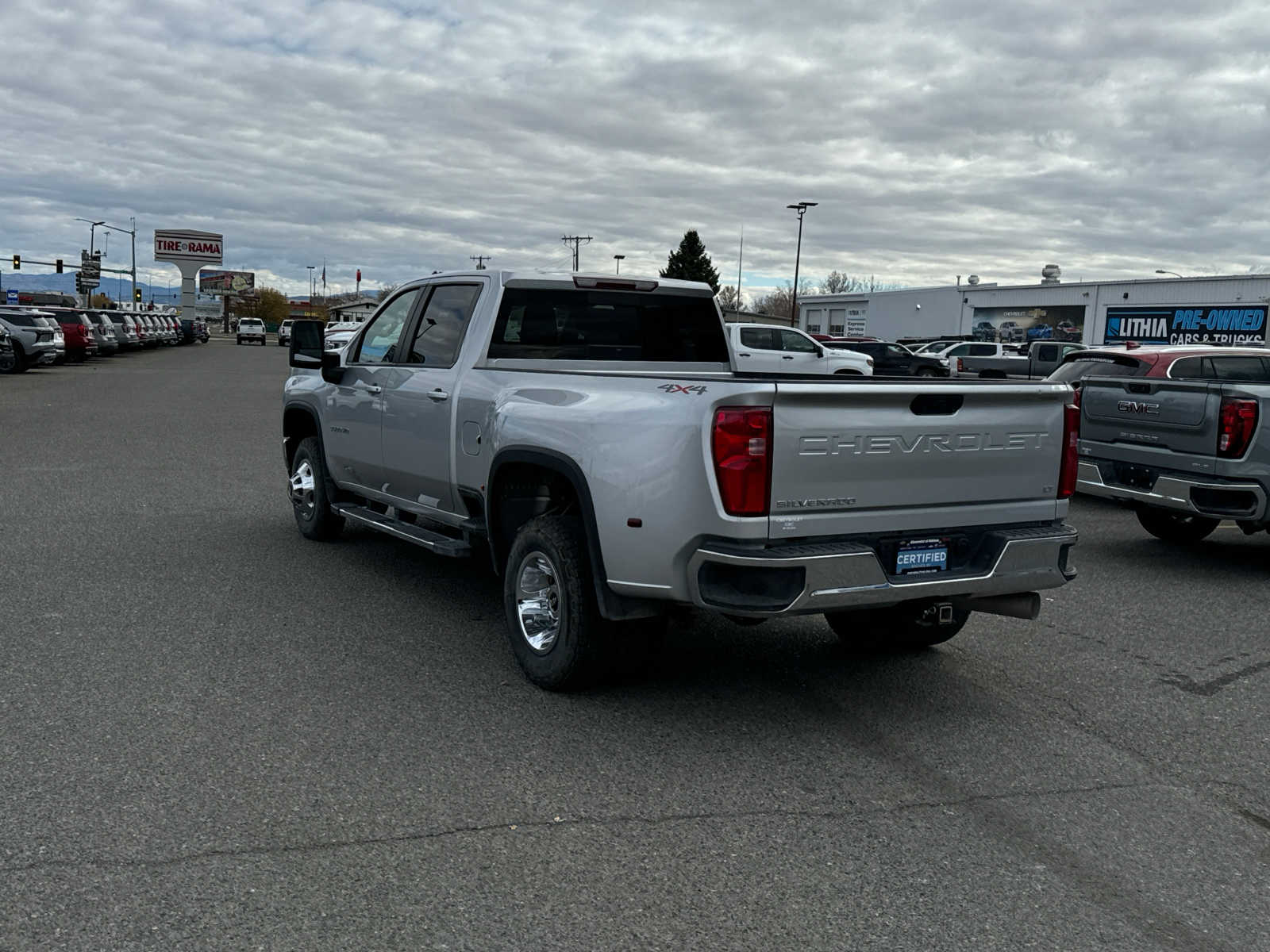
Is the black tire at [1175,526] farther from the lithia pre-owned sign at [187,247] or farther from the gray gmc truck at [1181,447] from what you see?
the lithia pre-owned sign at [187,247]

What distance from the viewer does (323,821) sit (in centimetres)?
378

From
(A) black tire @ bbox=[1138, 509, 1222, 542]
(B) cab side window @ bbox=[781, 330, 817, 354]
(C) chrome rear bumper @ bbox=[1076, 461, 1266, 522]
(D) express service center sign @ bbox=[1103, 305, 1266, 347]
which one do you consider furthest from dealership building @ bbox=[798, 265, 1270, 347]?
(C) chrome rear bumper @ bbox=[1076, 461, 1266, 522]

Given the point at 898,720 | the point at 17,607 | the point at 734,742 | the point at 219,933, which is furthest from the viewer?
the point at 17,607

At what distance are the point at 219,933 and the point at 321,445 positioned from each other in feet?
17.7

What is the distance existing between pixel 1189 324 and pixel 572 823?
51497 millimetres

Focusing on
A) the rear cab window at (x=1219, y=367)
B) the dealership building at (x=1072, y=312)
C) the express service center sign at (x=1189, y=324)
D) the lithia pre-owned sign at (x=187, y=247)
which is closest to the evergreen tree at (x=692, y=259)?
the dealership building at (x=1072, y=312)

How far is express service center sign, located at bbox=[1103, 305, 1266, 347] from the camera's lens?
45906 mm

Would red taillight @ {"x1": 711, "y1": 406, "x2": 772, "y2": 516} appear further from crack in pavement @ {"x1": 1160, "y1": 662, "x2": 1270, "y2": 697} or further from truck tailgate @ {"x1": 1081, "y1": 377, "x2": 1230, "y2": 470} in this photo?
truck tailgate @ {"x1": 1081, "y1": 377, "x2": 1230, "y2": 470}

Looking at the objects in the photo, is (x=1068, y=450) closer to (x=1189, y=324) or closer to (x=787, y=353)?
(x=787, y=353)

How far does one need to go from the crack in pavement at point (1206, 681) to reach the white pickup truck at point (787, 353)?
1758cm

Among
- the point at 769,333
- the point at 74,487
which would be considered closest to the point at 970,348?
the point at 769,333

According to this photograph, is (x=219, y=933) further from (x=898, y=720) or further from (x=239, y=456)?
(x=239, y=456)

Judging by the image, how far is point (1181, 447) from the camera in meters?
8.44

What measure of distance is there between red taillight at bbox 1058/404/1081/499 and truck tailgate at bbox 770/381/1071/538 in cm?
3
